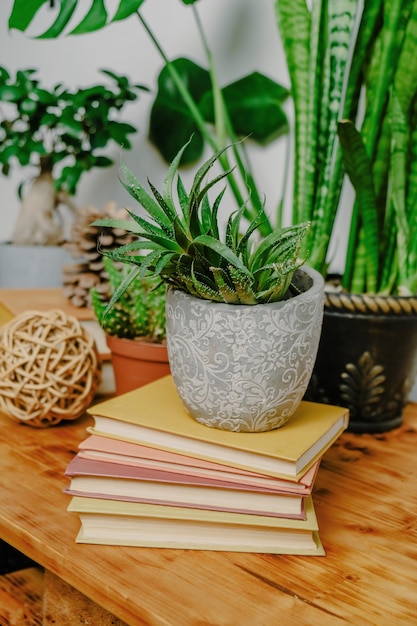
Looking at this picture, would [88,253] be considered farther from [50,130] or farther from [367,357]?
[367,357]

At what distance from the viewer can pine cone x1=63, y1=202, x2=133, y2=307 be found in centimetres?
98

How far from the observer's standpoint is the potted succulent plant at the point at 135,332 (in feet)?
2.47

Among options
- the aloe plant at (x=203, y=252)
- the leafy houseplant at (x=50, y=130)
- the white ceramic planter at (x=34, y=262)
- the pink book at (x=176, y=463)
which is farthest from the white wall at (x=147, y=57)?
the pink book at (x=176, y=463)

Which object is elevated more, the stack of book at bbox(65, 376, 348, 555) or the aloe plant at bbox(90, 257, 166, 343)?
the aloe plant at bbox(90, 257, 166, 343)

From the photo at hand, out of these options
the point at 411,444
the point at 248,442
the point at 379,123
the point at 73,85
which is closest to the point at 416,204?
the point at 379,123

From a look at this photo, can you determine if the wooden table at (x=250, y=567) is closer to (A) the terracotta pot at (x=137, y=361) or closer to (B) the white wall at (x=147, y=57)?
(A) the terracotta pot at (x=137, y=361)

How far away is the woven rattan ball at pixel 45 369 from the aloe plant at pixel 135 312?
34 mm

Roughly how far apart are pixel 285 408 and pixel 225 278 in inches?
4.7

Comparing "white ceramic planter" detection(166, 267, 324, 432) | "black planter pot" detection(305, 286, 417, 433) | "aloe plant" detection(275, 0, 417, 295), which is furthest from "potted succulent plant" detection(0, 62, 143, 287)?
"white ceramic planter" detection(166, 267, 324, 432)

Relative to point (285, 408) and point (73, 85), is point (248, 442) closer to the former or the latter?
point (285, 408)

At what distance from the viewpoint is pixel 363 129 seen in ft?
2.67

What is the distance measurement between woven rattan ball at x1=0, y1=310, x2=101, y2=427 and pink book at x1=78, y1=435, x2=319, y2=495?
0.58ft

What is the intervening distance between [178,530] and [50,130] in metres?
0.88

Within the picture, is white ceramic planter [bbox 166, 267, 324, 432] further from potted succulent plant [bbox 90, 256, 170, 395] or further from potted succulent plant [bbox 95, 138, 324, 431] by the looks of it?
potted succulent plant [bbox 90, 256, 170, 395]
